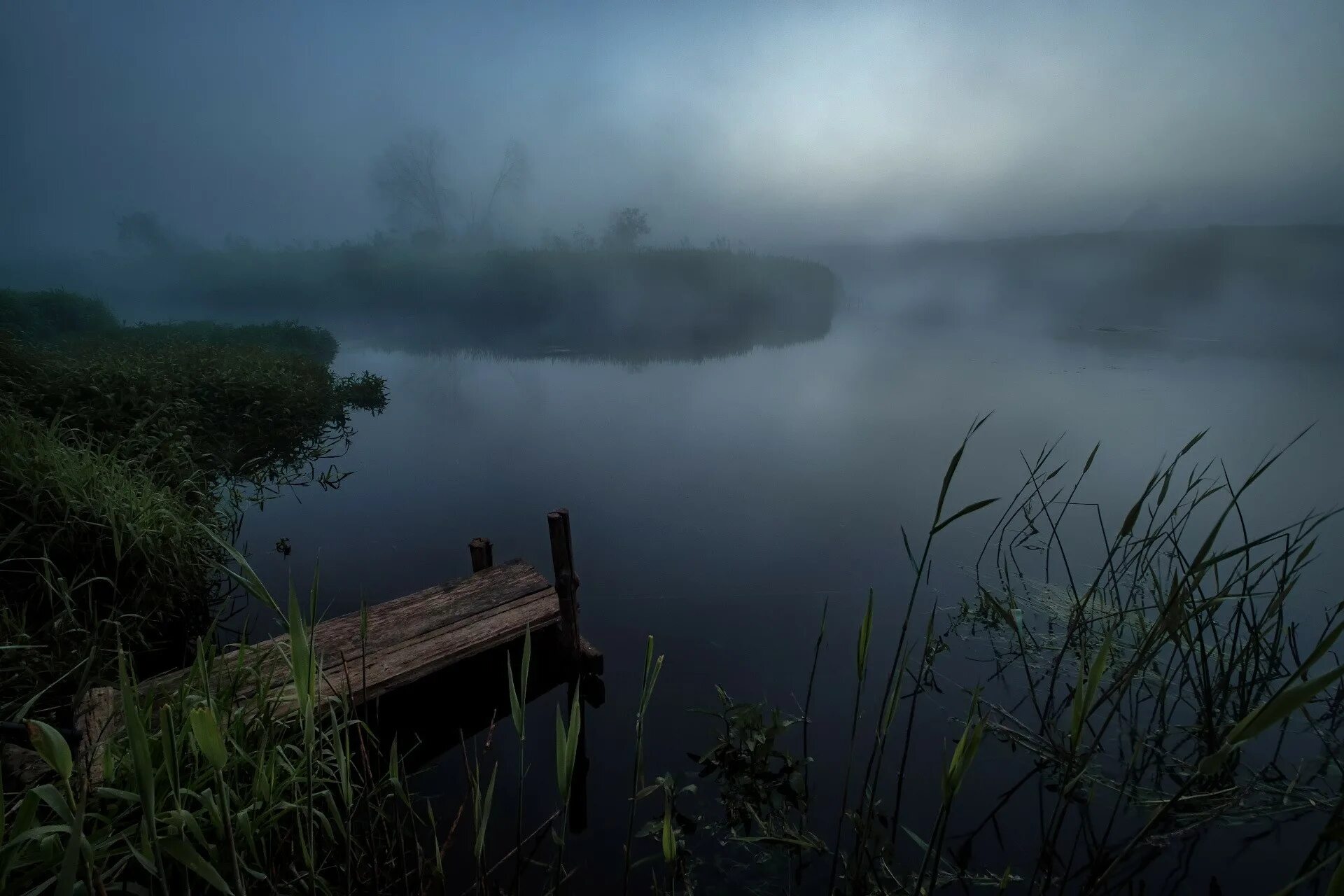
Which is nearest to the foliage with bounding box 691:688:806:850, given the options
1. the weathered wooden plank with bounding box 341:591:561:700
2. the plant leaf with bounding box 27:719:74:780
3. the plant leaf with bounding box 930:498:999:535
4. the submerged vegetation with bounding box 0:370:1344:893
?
the submerged vegetation with bounding box 0:370:1344:893

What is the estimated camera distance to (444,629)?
161 inches

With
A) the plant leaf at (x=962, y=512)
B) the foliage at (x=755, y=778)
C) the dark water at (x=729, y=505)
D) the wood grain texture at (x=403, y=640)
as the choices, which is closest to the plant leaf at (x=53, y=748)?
the wood grain texture at (x=403, y=640)

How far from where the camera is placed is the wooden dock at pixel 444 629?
338cm

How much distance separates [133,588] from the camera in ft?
13.7

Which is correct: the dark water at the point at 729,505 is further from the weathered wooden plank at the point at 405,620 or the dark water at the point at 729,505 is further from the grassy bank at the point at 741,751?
the weathered wooden plank at the point at 405,620

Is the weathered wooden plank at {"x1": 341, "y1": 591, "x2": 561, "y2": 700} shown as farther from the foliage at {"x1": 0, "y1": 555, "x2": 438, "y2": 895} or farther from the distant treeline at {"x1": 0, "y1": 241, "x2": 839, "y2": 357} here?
the distant treeline at {"x1": 0, "y1": 241, "x2": 839, "y2": 357}

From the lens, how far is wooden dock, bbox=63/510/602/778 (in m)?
3.38

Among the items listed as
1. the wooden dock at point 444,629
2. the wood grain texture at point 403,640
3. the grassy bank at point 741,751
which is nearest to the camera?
the grassy bank at point 741,751

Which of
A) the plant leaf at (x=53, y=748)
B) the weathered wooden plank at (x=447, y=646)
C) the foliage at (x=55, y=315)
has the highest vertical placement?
the foliage at (x=55, y=315)

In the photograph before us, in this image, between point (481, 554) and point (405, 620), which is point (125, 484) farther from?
point (481, 554)

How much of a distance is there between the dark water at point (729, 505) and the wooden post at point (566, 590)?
0.62 m

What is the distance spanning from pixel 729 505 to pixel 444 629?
5275mm

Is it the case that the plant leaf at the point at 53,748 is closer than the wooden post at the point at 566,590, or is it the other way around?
the plant leaf at the point at 53,748

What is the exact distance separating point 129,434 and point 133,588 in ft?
11.3
